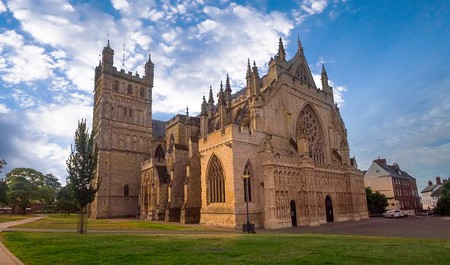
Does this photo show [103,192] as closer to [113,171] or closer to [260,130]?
[113,171]

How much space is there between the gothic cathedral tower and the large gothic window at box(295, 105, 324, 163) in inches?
1016

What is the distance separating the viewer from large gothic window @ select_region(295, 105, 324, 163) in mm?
37812

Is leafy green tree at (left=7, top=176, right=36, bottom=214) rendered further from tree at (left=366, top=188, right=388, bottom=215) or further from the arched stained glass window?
tree at (left=366, top=188, right=388, bottom=215)

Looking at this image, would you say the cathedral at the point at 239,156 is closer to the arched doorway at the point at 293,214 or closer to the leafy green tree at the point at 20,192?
the arched doorway at the point at 293,214

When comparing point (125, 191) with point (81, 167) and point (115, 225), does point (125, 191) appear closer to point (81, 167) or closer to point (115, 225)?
point (115, 225)

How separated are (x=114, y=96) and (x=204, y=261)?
45.6m

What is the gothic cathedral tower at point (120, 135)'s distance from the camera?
148 ft

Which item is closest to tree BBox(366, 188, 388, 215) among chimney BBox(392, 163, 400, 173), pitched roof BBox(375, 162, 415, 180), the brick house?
the brick house

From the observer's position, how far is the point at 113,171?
1812 inches

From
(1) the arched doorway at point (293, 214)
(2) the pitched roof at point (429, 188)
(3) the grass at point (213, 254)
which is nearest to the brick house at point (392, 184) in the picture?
(2) the pitched roof at point (429, 188)

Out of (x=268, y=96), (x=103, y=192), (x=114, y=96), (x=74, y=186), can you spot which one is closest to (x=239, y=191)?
(x=268, y=96)

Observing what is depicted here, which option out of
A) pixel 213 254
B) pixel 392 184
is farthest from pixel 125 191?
pixel 392 184

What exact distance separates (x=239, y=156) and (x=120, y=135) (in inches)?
1106

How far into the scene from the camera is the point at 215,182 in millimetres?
29172
